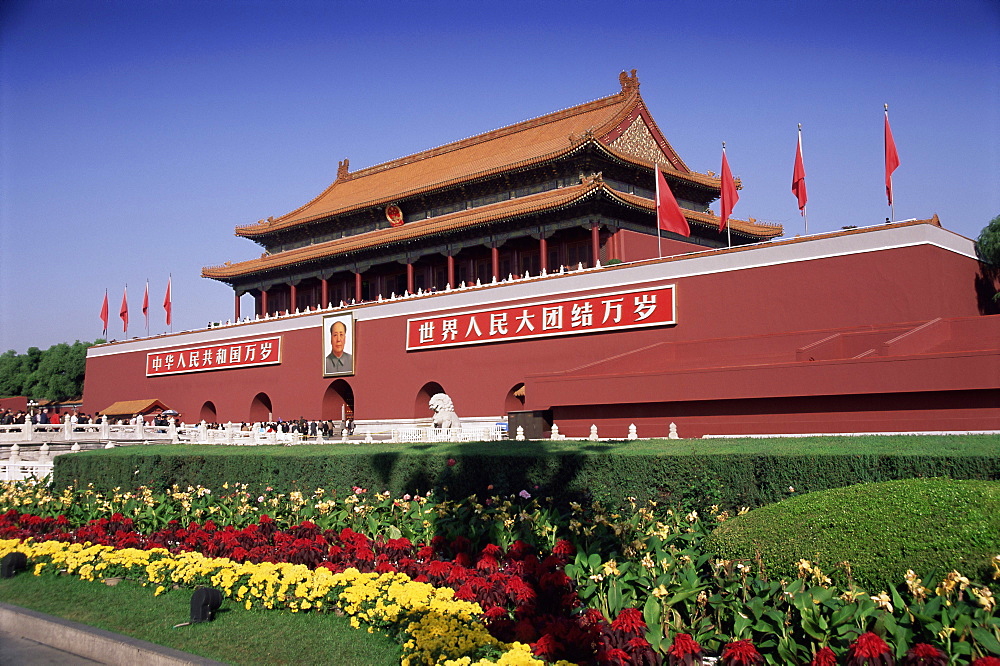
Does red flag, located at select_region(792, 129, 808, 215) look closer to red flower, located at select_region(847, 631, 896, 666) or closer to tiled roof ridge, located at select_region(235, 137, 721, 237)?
tiled roof ridge, located at select_region(235, 137, 721, 237)

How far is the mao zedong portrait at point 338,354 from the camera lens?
98.9ft

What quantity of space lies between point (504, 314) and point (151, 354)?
20756 millimetres

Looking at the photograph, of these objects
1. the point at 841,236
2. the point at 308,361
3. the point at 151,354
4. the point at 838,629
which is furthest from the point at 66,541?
the point at 151,354

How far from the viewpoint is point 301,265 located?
1399 inches

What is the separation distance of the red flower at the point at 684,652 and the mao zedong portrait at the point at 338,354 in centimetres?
2607

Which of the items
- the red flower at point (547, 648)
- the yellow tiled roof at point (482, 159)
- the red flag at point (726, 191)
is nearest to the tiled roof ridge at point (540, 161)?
the yellow tiled roof at point (482, 159)

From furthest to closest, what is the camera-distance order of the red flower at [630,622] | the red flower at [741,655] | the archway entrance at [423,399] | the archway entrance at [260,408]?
the archway entrance at [260,408]
the archway entrance at [423,399]
the red flower at [630,622]
the red flower at [741,655]

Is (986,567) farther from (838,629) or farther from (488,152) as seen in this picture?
(488,152)

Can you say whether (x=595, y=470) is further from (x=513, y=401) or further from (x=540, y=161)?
(x=540, y=161)

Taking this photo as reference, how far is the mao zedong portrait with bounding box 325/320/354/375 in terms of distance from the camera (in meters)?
30.1

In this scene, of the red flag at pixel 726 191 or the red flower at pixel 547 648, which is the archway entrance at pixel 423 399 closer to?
the red flag at pixel 726 191

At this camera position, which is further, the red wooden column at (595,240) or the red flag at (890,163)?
the red wooden column at (595,240)

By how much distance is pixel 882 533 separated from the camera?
4.95 m

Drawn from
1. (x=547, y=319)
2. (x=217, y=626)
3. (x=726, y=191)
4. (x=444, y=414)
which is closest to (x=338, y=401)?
(x=444, y=414)
